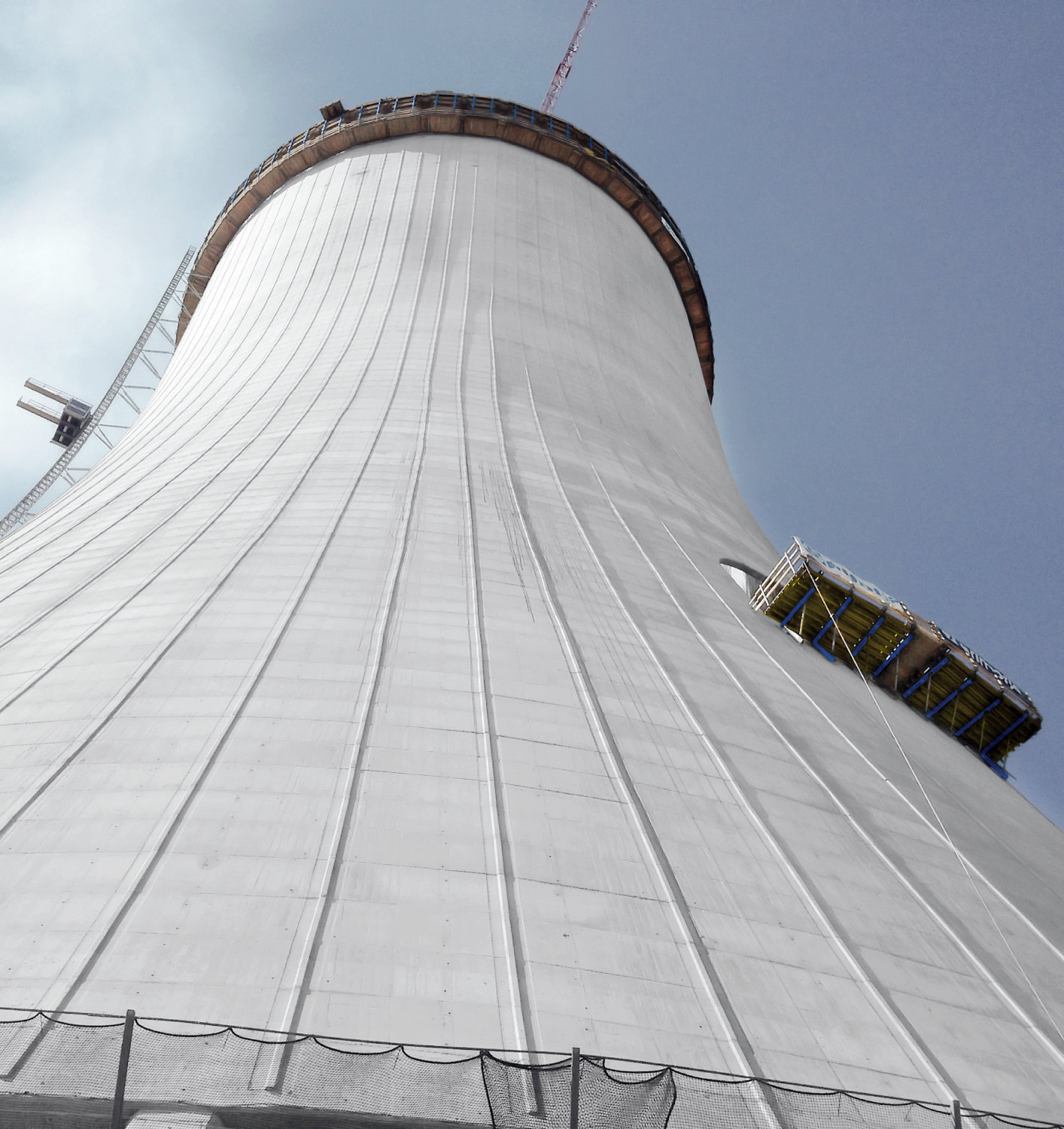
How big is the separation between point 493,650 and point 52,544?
5.31 meters

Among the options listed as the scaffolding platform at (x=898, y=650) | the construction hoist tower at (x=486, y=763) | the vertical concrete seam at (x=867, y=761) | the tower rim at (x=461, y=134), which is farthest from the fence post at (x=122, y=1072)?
the tower rim at (x=461, y=134)

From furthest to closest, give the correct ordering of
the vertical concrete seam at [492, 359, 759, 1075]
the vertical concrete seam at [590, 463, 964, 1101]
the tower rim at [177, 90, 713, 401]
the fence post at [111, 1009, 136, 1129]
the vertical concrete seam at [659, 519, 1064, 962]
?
the tower rim at [177, 90, 713, 401] < the vertical concrete seam at [659, 519, 1064, 962] < the vertical concrete seam at [590, 463, 964, 1101] < the vertical concrete seam at [492, 359, 759, 1075] < the fence post at [111, 1009, 136, 1129]

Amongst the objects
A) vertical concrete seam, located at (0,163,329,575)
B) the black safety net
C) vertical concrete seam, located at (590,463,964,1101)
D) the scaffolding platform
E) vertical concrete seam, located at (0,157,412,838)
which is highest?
vertical concrete seam, located at (0,163,329,575)

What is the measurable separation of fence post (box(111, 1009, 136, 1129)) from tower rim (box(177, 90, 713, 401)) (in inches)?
788

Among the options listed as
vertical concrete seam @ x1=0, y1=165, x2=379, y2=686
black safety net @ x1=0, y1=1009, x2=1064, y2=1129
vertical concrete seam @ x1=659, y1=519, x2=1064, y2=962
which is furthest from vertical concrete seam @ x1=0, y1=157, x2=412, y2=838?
vertical concrete seam @ x1=659, y1=519, x2=1064, y2=962

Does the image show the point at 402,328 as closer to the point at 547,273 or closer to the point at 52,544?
the point at 547,273

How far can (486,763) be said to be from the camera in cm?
555

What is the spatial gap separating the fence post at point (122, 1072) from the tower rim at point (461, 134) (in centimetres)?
2002

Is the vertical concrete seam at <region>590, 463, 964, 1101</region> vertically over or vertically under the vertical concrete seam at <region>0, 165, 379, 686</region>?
under

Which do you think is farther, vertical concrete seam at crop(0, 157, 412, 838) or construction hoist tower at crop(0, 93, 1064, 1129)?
vertical concrete seam at crop(0, 157, 412, 838)

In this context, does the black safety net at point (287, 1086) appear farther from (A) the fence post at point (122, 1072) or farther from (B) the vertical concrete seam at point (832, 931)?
(B) the vertical concrete seam at point (832, 931)

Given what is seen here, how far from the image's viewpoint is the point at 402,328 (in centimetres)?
1393

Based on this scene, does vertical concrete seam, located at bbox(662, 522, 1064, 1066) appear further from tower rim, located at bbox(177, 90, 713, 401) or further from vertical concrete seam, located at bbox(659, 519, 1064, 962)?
tower rim, located at bbox(177, 90, 713, 401)

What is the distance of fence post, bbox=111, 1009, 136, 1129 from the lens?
3.25m
